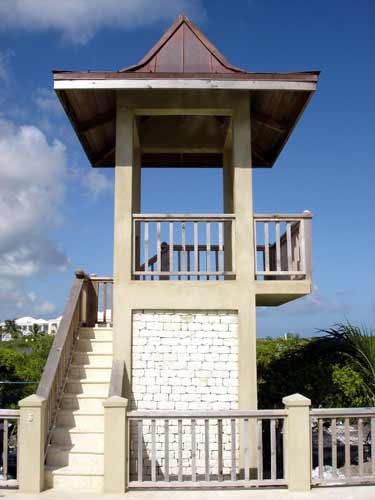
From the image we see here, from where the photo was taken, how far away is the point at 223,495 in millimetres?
6801

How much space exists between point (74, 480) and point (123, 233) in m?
3.80

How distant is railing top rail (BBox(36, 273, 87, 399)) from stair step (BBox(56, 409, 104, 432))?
828mm

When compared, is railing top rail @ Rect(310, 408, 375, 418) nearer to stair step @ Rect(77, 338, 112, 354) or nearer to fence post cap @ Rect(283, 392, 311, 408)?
fence post cap @ Rect(283, 392, 311, 408)

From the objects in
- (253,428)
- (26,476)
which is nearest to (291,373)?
(253,428)

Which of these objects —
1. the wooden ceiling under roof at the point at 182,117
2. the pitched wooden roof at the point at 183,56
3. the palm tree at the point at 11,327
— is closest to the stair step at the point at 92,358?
→ the wooden ceiling under roof at the point at 182,117

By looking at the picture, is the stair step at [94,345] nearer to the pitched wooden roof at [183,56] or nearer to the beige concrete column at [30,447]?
the beige concrete column at [30,447]

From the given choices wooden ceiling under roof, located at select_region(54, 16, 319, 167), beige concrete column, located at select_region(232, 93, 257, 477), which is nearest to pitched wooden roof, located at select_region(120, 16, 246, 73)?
wooden ceiling under roof, located at select_region(54, 16, 319, 167)

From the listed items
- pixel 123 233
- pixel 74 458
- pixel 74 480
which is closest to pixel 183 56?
pixel 123 233

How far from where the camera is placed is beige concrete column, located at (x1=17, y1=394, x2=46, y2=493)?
7.00 meters

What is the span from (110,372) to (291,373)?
3.96 m

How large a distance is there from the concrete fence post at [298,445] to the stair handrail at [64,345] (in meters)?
Result: 3.13

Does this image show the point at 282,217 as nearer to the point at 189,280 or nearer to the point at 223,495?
the point at 189,280

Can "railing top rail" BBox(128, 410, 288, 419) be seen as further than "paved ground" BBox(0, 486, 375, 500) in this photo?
Yes

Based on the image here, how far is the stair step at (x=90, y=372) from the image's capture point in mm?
9250
